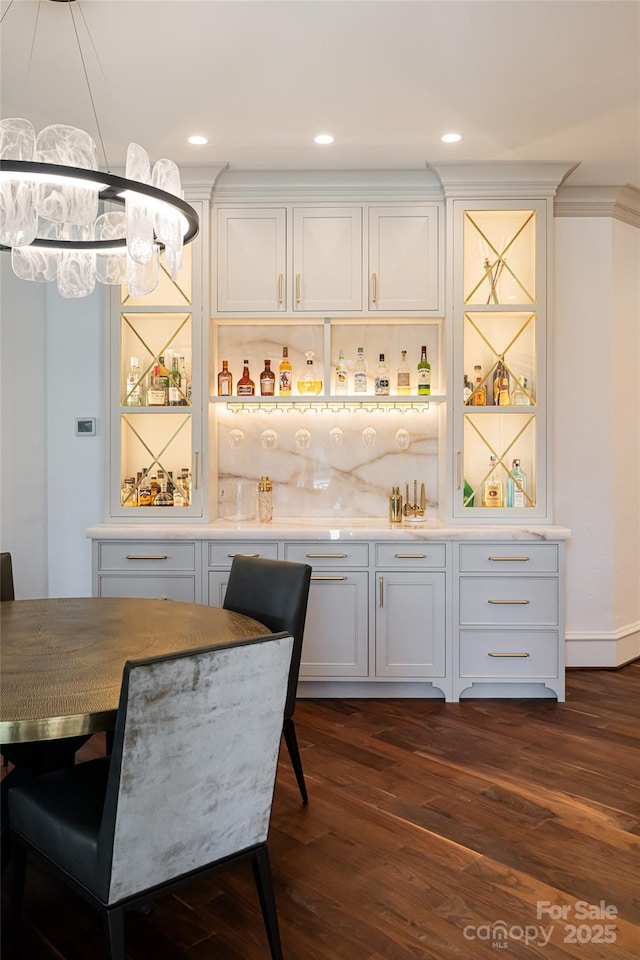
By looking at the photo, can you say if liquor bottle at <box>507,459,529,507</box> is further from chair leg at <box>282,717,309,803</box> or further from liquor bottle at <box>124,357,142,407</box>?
liquor bottle at <box>124,357,142,407</box>

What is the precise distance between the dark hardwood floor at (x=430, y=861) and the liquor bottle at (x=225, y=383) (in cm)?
180

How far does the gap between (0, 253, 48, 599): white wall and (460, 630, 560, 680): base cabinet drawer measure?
2414 mm

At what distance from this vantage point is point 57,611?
99.7 inches

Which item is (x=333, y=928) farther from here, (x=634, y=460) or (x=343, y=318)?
(x=634, y=460)

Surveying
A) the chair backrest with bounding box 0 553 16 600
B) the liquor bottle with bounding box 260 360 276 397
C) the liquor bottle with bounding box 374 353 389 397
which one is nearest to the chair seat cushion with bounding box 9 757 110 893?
the chair backrest with bounding box 0 553 16 600

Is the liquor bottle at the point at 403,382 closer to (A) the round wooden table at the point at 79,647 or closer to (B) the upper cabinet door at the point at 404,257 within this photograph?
(B) the upper cabinet door at the point at 404,257

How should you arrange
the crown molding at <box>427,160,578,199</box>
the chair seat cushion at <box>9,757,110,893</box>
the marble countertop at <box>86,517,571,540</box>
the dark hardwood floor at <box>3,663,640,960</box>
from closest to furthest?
the chair seat cushion at <box>9,757,110,893</box>, the dark hardwood floor at <box>3,663,640,960</box>, the marble countertop at <box>86,517,571,540</box>, the crown molding at <box>427,160,578,199</box>

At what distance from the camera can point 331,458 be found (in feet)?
14.2

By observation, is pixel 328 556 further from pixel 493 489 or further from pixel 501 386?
pixel 501 386

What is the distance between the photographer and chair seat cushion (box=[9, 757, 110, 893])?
1.56 m

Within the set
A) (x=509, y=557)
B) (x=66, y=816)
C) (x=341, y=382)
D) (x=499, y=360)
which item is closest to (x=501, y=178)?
(x=499, y=360)

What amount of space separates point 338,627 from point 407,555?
513mm

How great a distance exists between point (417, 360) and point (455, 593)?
54.6 inches

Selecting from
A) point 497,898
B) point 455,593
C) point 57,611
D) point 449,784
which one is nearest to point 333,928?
point 497,898
